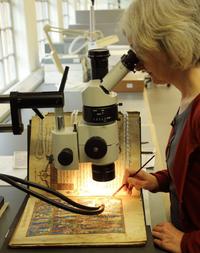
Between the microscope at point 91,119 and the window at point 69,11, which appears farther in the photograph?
the window at point 69,11

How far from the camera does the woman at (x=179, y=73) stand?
0.75m

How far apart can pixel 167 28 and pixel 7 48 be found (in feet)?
9.26

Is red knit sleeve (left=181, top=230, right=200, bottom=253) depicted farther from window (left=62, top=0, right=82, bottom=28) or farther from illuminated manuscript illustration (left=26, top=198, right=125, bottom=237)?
window (left=62, top=0, right=82, bottom=28)

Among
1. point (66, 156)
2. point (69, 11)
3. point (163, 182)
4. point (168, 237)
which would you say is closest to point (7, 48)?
point (163, 182)

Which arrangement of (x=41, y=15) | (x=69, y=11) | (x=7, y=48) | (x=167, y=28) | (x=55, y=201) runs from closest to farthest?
(x=167, y=28), (x=55, y=201), (x=7, y=48), (x=41, y=15), (x=69, y=11)

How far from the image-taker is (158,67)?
32.5 inches

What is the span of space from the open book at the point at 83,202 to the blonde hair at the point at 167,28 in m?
0.25

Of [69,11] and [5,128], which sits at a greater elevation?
[5,128]

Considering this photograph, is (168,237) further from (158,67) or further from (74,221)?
(158,67)

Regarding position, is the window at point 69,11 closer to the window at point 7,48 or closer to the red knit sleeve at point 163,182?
the window at point 7,48

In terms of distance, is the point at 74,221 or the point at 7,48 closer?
the point at 74,221

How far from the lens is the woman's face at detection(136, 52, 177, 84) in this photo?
80cm

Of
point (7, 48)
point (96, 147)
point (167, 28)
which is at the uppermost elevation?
point (167, 28)

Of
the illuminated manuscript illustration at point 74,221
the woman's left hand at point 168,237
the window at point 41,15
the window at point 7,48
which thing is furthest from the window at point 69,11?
the woman's left hand at point 168,237
